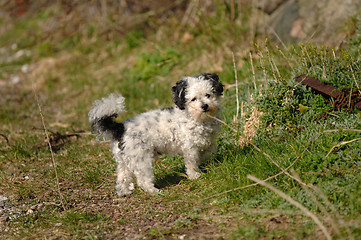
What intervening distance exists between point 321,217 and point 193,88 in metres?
2.10

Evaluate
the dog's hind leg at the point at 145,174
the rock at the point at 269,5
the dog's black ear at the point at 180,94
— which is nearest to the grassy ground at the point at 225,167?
the dog's hind leg at the point at 145,174

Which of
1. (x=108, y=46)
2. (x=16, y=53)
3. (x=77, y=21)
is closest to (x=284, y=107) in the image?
(x=108, y=46)

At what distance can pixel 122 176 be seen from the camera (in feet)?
16.4

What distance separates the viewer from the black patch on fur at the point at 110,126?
4.68 meters

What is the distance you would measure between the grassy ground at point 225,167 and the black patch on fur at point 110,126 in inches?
23.1

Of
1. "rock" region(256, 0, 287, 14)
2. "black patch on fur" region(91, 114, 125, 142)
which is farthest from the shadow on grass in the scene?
"rock" region(256, 0, 287, 14)

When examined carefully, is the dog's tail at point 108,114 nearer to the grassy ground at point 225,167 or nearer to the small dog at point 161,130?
the small dog at point 161,130

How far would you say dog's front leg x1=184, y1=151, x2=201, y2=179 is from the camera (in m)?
4.98

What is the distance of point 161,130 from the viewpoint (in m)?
4.90

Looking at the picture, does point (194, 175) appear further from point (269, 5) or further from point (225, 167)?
point (269, 5)

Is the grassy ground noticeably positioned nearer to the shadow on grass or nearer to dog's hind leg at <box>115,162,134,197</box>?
the shadow on grass

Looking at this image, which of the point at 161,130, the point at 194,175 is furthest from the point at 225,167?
the point at 161,130

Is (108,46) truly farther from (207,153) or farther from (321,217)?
(321,217)

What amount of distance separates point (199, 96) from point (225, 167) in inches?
35.6
